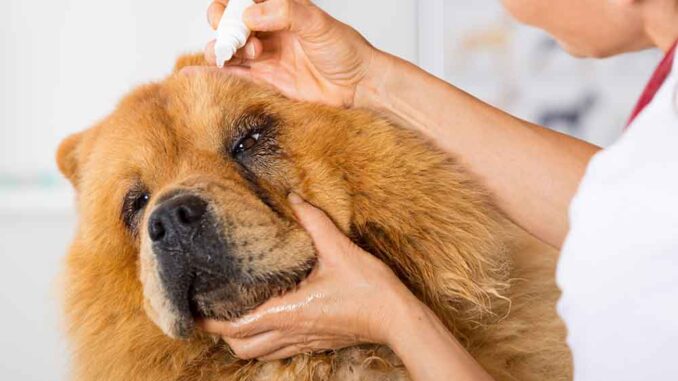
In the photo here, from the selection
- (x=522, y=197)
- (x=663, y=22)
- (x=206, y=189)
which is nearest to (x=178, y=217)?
(x=206, y=189)

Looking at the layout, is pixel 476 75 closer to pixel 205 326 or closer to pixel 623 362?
pixel 205 326

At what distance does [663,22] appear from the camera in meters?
1.10

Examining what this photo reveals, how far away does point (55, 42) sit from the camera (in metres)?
2.92

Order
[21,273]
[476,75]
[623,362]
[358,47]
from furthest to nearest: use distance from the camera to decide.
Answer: [476,75] < [21,273] < [358,47] < [623,362]

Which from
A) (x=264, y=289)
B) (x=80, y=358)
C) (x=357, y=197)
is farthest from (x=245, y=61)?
(x=80, y=358)

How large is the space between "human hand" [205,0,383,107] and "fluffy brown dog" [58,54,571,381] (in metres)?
0.05

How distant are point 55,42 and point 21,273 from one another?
808 millimetres

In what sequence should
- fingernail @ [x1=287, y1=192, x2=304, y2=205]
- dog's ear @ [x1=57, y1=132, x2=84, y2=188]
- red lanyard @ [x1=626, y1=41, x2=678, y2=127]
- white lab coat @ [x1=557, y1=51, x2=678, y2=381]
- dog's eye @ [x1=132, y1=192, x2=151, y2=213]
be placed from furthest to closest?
dog's ear @ [x1=57, y1=132, x2=84, y2=188] < dog's eye @ [x1=132, y1=192, x2=151, y2=213] < fingernail @ [x1=287, y1=192, x2=304, y2=205] < red lanyard @ [x1=626, y1=41, x2=678, y2=127] < white lab coat @ [x1=557, y1=51, x2=678, y2=381]

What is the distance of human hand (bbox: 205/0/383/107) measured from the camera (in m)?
1.35

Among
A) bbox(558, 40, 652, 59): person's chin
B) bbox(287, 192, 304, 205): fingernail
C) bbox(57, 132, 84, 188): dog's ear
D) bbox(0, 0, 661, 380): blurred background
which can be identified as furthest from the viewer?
bbox(0, 0, 661, 380): blurred background

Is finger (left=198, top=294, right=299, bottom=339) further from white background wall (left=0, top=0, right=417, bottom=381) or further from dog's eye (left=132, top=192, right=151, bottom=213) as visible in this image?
white background wall (left=0, top=0, right=417, bottom=381)

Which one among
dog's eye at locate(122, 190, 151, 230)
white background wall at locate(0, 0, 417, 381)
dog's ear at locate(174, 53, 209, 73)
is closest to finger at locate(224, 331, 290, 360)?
dog's eye at locate(122, 190, 151, 230)

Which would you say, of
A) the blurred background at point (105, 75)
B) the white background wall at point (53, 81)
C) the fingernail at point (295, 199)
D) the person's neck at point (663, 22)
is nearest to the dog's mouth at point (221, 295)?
the fingernail at point (295, 199)

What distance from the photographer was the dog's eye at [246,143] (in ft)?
4.57
